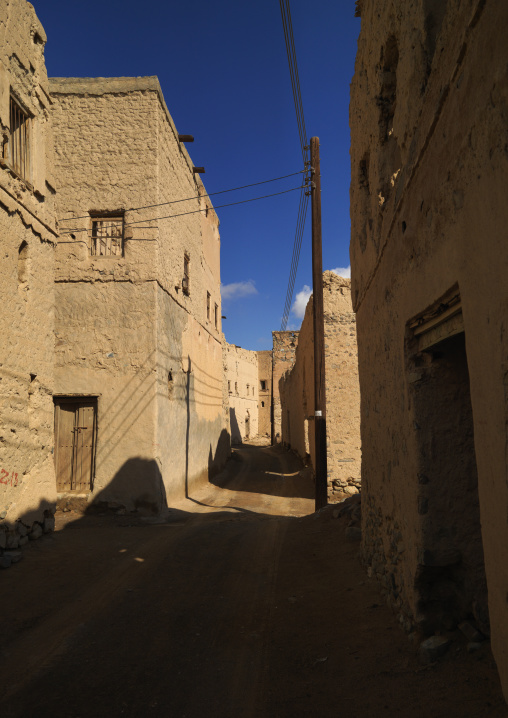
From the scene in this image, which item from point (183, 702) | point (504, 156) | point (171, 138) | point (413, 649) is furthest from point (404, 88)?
point (171, 138)

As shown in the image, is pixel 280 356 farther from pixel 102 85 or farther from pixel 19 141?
pixel 19 141

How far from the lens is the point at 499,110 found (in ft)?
7.25

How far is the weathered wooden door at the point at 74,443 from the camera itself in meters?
10.7

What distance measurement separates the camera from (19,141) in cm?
790

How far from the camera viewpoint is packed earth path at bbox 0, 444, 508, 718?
3.16 metres

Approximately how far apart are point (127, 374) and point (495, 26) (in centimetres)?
972

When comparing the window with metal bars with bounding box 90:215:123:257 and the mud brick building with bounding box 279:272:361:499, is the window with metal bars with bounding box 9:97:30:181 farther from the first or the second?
the mud brick building with bounding box 279:272:361:499

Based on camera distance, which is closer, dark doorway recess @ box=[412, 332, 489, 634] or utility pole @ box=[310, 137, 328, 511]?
dark doorway recess @ box=[412, 332, 489, 634]

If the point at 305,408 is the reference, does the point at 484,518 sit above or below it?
below

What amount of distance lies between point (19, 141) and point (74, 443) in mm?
6069

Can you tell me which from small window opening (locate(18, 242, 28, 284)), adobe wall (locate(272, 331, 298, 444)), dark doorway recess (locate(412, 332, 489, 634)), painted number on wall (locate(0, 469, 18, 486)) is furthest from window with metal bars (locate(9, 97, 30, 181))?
adobe wall (locate(272, 331, 298, 444))

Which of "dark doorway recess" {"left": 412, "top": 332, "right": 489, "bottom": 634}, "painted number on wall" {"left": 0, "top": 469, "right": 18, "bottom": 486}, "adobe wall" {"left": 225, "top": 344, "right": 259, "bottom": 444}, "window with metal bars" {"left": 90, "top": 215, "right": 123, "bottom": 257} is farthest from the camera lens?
"adobe wall" {"left": 225, "top": 344, "right": 259, "bottom": 444}

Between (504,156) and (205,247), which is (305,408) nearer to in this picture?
(205,247)

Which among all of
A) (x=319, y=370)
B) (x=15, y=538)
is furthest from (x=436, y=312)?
(x=319, y=370)
